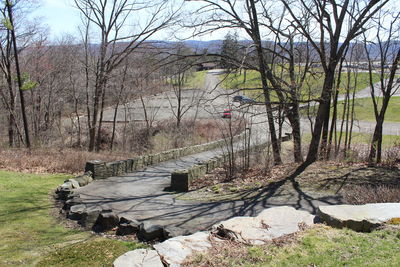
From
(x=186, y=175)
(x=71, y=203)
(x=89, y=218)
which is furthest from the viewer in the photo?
(x=186, y=175)

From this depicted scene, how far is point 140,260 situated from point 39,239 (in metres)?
3.10

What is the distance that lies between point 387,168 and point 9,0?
56.3ft

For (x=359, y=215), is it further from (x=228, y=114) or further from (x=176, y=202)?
(x=228, y=114)

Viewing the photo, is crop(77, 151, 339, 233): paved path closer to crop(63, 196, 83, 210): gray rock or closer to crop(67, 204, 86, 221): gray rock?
crop(63, 196, 83, 210): gray rock

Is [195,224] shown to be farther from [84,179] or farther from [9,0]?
[9,0]

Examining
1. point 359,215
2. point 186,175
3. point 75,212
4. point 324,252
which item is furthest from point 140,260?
point 186,175

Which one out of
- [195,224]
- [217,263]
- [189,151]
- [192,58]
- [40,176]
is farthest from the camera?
[189,151]

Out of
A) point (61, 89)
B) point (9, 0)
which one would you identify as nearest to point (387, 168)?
point (9, 0)

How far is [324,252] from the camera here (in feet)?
14.6

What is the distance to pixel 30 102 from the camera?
24125mm

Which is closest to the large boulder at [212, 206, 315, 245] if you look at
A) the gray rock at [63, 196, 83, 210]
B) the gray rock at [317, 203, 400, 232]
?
the gray rock at [317, 203, 400, 232]

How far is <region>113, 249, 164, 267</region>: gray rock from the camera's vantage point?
445 centimetres

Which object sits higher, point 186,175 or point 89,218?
point 186,175

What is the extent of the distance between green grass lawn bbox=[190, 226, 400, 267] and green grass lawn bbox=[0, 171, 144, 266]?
2196 millimetres
